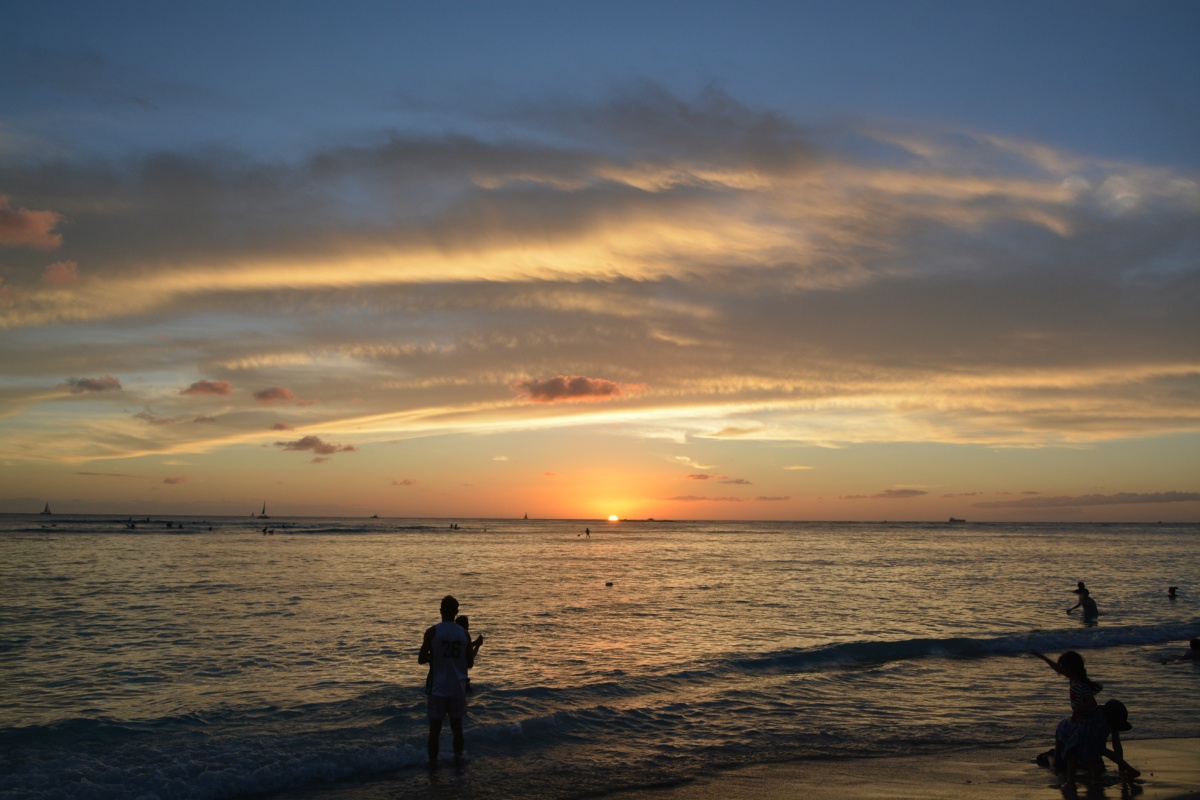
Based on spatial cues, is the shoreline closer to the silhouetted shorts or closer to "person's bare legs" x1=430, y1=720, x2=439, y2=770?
"person's bare legs" x1=430, y1=720, x2=439, y2=770

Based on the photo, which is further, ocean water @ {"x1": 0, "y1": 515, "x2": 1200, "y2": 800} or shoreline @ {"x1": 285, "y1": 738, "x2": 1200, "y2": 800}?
ocean water @ {"x1": 0, "y1": 515, "x2": 1200, "y2": 800}

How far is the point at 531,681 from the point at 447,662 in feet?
24.7

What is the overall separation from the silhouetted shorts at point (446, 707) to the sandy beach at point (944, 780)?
271 centimetres

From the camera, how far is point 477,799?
34.9 feet

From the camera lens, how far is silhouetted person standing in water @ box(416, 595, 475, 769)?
11.5 meters

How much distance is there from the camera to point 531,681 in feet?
60.7

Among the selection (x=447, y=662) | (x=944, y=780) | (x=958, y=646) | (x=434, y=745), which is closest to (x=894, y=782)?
(x=944, y=780)

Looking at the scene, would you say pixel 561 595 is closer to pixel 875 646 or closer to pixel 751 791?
pixel 875 646

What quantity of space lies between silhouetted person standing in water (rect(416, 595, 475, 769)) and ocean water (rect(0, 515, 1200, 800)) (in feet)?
3.61

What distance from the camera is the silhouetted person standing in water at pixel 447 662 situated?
37.9ft

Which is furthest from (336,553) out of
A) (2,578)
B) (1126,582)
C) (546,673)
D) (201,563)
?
(1126,582)

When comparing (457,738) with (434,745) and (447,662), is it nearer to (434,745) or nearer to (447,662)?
(434,745)

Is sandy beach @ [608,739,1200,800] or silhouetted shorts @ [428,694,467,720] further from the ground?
silhouetted shorts @ [428,694,467,720]

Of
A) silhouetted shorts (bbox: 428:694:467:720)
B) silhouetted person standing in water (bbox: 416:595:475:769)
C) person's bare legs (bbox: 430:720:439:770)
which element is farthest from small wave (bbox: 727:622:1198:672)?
silhouetted person standing in water (bbox: 416:595:475:769)
